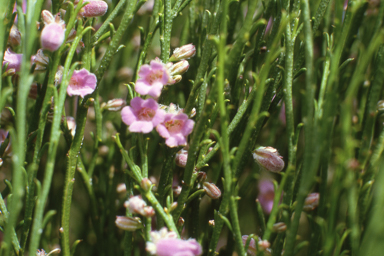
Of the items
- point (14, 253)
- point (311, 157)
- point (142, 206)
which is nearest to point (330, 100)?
point (311, 157)

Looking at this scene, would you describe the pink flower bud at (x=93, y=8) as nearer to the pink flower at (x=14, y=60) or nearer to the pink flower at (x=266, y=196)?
the pink flower at (x=14, y=60)

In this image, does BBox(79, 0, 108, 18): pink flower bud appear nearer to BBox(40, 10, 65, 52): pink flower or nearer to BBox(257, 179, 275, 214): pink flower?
BBox(40, 10, 65, 52): pink flower

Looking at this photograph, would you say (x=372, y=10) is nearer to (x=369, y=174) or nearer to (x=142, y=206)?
(x=369, y=174)

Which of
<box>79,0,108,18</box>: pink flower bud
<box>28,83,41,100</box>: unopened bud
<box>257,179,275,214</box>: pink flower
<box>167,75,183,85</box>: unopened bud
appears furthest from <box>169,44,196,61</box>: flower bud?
<box>257,179,275,214</box>: pink flower

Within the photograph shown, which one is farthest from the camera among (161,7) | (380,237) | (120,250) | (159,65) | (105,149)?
(105,149)

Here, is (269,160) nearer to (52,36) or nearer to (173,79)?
(173,79)

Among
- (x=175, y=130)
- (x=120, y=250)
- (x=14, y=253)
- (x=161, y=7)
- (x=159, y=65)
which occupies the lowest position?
(x=120, y=250)
